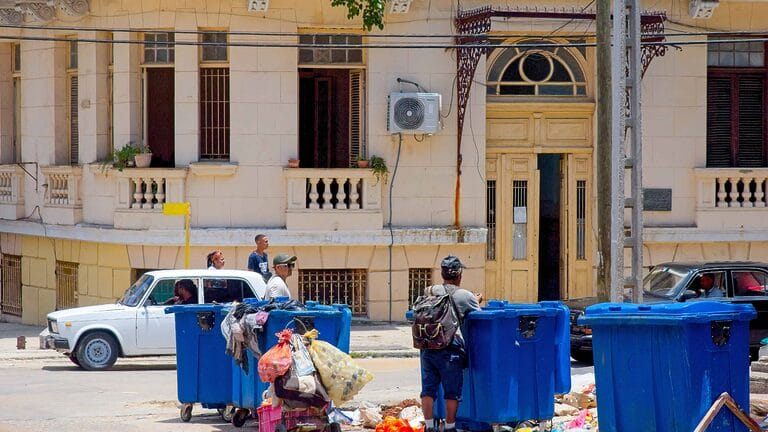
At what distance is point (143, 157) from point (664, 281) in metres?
9.23

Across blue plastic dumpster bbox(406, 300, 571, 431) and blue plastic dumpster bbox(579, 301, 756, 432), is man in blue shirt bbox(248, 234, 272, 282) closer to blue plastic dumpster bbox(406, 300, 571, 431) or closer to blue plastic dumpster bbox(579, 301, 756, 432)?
blue plastic dumpster bbox(406, 300, 571, 431)

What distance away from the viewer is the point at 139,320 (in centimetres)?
1920

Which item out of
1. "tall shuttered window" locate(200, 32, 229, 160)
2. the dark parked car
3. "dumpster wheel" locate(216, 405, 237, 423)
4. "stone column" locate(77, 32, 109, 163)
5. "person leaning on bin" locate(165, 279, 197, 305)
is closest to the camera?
"dumpster wheel" locate(216, 405, 237, 423)

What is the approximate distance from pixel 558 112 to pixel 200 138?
636 centimetres

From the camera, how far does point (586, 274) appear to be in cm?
2489

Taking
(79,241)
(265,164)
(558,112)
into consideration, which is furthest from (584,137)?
(79,241)

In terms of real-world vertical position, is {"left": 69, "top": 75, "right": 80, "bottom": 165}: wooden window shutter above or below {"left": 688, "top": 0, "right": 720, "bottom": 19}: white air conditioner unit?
below

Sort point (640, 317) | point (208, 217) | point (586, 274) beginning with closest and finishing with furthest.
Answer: point (640, 317) → point (208, 217) → point (586, 274)

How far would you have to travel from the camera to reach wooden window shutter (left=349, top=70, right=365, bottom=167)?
23.9m

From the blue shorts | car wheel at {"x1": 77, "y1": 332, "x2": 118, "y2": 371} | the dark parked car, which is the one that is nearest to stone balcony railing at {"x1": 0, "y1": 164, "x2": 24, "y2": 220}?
car wheel at {"x1": 77, "y1": 332, "x2": 118, "y2": 371}

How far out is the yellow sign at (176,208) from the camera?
21953 millimetres

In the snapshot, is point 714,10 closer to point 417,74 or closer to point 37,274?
point 417,74

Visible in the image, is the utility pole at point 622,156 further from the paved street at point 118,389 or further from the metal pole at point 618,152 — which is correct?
the paved street at point 118,389

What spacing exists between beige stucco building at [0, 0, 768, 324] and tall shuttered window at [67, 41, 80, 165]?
0.04m
